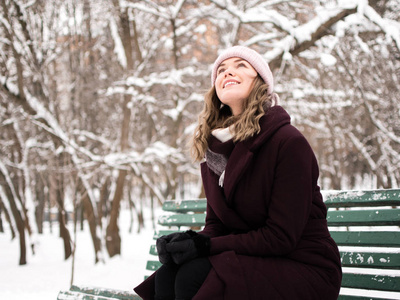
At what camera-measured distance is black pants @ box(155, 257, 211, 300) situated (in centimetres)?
147

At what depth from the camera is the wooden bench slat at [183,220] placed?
2566 millimetres

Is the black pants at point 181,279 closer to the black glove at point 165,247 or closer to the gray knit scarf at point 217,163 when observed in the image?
the black glove at point 165,247

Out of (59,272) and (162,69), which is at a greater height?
(162,69)

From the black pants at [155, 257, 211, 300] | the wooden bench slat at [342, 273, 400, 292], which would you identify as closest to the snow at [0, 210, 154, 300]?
the black pants at [155, 257, 211, 300]

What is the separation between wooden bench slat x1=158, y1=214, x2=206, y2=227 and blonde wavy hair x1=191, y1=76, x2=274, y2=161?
68 cm

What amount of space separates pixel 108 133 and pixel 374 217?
45.4 feet

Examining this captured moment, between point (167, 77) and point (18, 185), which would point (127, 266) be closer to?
point (167, 77)

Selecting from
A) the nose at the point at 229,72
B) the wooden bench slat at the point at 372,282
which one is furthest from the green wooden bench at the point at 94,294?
the nose at the point at 229,72

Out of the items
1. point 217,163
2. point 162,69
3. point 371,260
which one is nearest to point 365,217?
point 371,260

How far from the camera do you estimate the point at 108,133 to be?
15.0 metres

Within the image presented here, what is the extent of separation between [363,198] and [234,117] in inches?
33.2

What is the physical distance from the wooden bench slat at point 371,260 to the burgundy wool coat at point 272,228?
18.2 inches

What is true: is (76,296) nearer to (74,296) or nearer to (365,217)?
(74,296)

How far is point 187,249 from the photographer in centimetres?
151
